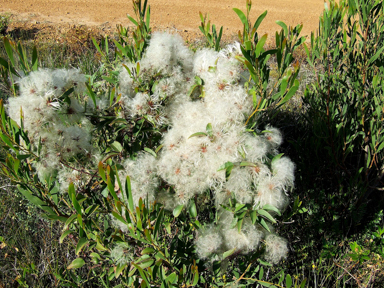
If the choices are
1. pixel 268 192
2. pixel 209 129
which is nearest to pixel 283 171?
pixel 268 192

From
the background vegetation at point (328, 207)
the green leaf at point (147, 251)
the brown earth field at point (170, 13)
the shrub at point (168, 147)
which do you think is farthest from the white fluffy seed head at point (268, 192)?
the brown earth field at point (170, 13)

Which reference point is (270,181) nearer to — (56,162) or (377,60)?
(56,162)

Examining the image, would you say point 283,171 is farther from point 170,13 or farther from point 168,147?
point 170,13

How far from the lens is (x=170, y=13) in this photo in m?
10.4

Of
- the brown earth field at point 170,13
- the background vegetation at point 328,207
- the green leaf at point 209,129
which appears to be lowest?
the background vegetation at point 328,207

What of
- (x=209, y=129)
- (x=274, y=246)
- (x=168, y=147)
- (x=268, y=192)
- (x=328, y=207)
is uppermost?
(x=209, y=129)

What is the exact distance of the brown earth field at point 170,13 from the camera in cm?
940

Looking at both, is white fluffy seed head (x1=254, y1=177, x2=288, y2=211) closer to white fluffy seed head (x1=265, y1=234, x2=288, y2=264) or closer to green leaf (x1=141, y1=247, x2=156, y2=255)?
→ white fluffy seed head (x1=265, y1=234, x2=288, y2=264)

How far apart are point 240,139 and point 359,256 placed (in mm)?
1591

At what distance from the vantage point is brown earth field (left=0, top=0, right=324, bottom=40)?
9.40m

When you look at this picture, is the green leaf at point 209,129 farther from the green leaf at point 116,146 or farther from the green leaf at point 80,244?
the green leaf at point 80,244

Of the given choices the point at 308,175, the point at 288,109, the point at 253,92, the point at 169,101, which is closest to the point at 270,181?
the point at 253,92

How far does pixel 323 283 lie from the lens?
2381mm

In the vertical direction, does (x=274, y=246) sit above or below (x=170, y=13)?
below
